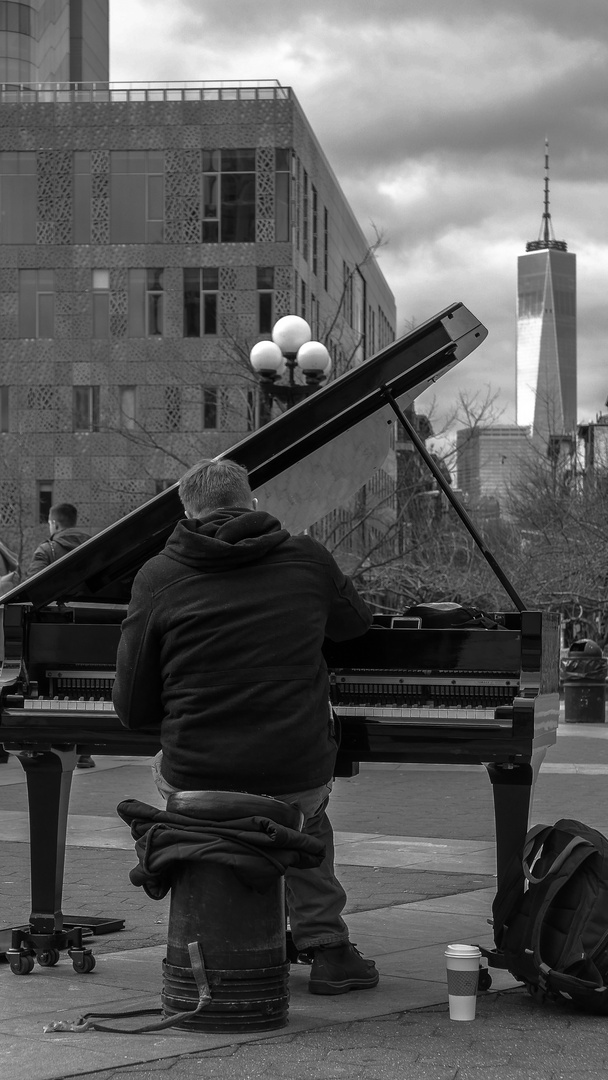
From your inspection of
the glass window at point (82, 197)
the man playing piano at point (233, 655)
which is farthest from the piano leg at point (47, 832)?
the glass window at point (82, 197)

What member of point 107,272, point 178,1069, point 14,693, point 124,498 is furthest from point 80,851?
point 107,272

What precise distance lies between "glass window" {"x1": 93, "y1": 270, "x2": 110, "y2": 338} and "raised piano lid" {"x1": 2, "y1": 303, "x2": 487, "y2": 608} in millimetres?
47904

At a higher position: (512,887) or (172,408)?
(172,408)

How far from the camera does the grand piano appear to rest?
18.4ft

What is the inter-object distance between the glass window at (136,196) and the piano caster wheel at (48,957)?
49203mm

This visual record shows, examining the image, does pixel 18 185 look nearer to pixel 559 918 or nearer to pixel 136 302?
pixel 136 302

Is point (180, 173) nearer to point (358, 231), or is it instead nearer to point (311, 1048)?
point (358, 231)

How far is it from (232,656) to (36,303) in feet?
166

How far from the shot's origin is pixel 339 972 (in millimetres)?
5520

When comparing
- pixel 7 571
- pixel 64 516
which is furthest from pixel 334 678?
pixel 7 571

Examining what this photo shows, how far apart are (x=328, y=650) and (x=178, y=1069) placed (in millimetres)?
1956

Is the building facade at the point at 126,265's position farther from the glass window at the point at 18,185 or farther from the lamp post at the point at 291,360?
the lamp post at the point at 291,360

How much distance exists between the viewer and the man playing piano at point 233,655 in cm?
484

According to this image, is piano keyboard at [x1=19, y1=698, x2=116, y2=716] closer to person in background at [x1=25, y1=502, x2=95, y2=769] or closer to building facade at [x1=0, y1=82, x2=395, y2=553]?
person in background at [x1=25, y1=502, x2=95, y2=769]
